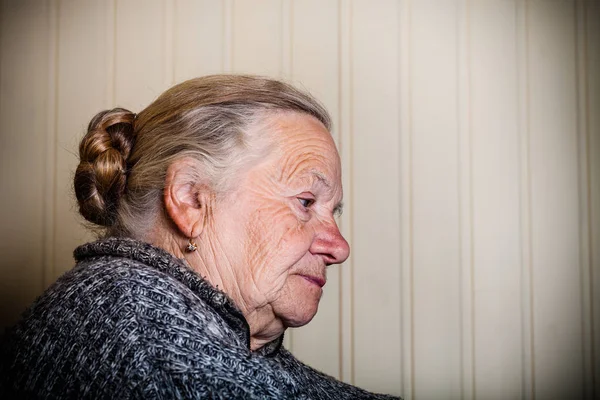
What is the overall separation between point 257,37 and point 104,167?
0.90m

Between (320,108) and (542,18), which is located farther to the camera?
(542,18)

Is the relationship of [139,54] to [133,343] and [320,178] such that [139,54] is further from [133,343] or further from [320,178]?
[133,343]

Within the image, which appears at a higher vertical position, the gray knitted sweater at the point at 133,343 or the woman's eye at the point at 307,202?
the woman's eye at the point at 307,202

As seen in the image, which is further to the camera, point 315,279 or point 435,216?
point 435,216

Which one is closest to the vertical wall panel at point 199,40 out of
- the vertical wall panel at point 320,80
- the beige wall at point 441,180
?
the beige wall at point 441,180

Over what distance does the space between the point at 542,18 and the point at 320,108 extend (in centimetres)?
97

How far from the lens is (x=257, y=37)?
1867 mm

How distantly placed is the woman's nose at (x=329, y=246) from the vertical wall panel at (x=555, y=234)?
867 millimetres

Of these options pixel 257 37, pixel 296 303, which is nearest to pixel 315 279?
pixel 296 303

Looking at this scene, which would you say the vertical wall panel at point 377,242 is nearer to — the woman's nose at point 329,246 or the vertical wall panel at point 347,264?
the vertical wall panel at point 347,264

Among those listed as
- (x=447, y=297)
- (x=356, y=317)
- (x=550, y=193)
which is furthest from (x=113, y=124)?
(x=550, y=193)

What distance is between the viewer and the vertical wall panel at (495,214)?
5.90 ft

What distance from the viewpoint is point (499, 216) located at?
5.95ft

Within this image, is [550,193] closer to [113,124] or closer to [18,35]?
[113,124]
